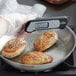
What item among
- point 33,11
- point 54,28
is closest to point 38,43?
point 54,28

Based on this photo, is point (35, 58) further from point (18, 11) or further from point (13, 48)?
point (18, 11)

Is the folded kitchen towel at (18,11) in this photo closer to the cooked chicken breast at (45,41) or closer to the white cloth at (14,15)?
the white cloth at (14,15)

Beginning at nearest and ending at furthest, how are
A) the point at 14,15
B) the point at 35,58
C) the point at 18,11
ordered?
the point at 35,58 < the point at 14,15 < the point at 18,11

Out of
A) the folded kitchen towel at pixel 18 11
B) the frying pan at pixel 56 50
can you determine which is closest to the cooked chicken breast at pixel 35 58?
the frying pan at pixel 56 50

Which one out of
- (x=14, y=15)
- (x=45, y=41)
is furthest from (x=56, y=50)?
(x=14, y=15)

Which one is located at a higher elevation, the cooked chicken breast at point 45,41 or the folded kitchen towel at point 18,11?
the folded kitchen towel at point 18,11

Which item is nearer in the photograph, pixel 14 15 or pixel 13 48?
pixel 13 48

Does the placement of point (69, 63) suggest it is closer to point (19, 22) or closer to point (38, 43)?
point (38, 43)
